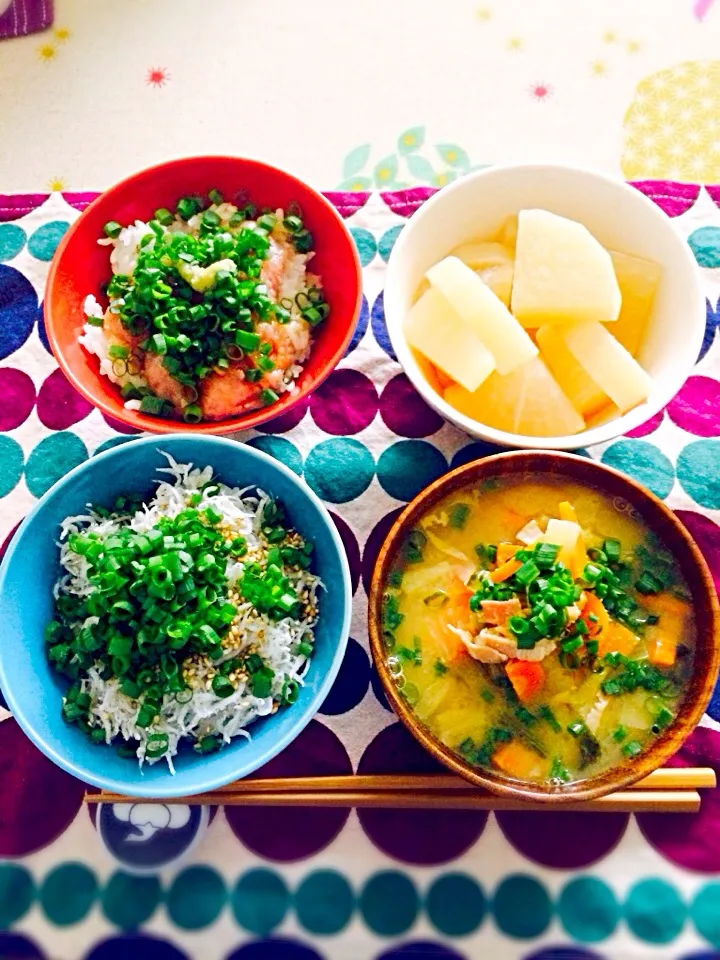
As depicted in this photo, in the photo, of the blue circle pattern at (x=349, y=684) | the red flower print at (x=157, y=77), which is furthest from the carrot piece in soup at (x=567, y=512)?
the red flower print at (x=157, y=77)

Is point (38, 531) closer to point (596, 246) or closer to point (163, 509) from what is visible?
point (163, 509)

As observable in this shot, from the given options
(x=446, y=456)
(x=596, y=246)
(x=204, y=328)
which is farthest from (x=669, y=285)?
(x=204, y=328)

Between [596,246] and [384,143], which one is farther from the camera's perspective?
[384,143]

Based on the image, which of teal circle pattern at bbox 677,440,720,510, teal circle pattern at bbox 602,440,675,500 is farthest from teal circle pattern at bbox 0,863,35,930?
teal circle pattern at bbox 677,440,720,510

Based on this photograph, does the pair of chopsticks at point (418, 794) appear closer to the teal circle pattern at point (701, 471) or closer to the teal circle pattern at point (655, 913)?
the teal circle pattern at point (655, 913)

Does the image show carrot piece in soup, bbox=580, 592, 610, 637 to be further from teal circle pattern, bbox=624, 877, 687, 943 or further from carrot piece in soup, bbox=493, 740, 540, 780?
teal circle pattern, bbox=624, 877, 687, 943

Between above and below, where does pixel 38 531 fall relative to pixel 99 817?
above

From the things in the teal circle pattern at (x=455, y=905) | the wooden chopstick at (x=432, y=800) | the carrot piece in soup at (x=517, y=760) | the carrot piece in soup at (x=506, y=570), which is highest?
the carrot piece in soup at (x=506, y=570)
